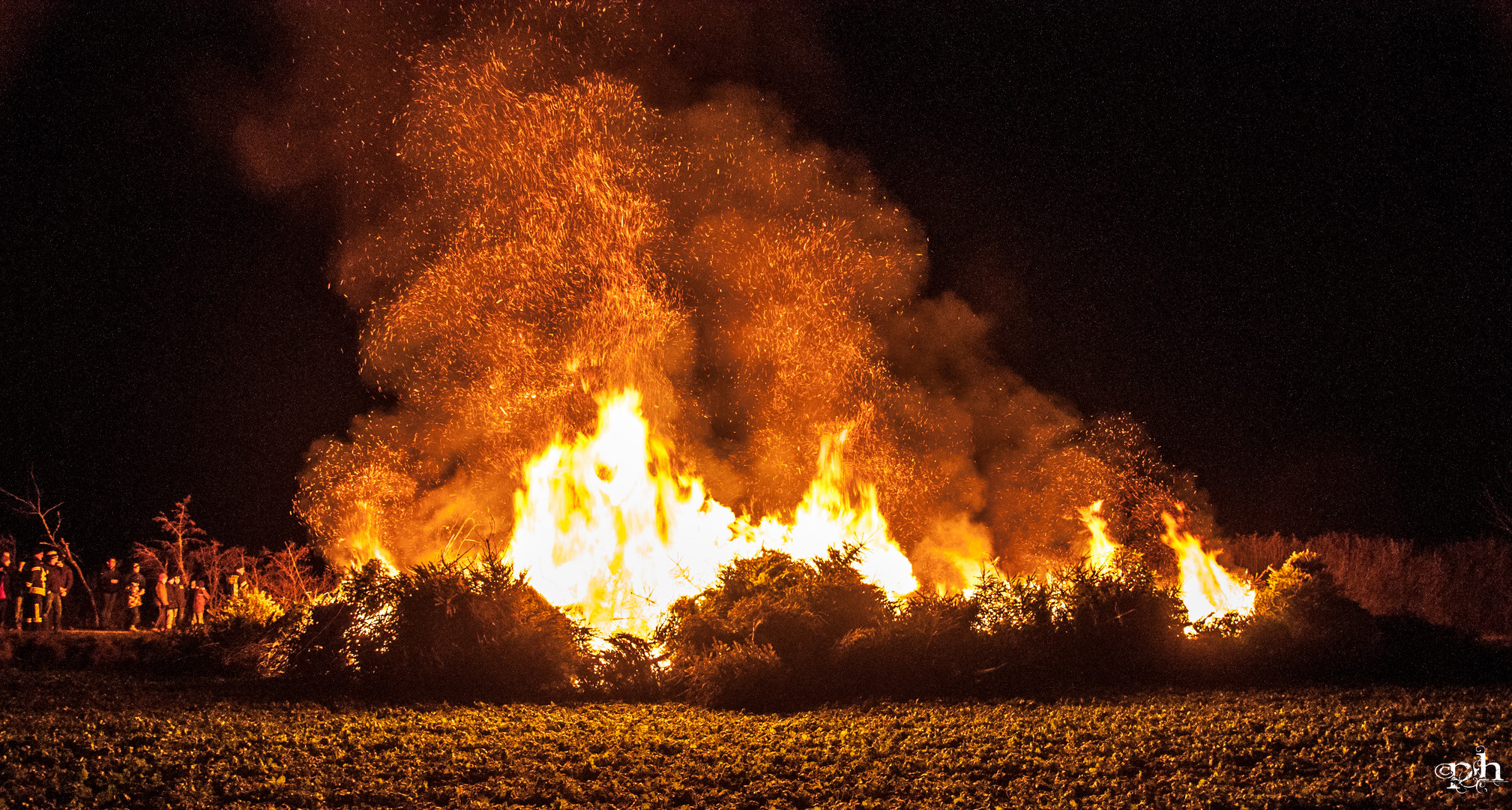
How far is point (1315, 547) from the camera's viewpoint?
21188mm

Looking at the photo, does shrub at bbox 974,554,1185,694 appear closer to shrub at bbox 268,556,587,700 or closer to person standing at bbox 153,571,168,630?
shrub at bbox 268,556,587,700

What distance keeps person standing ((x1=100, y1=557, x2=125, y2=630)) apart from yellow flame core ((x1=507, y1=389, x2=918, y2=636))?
33.9 feet

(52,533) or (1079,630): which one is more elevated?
(52,533)

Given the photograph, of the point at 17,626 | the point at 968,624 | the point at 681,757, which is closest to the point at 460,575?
the point at 681,757

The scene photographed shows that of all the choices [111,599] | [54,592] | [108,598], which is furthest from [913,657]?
[108,598]

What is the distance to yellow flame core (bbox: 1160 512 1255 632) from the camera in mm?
12305

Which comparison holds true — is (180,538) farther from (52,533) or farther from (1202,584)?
(1202,584)

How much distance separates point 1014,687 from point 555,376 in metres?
9.50

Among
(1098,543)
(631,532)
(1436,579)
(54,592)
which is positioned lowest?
(54,592)

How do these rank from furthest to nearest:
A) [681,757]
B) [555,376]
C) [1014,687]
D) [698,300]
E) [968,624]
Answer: [698,300], [555,376], [968,624], [1014,687], [681,757]

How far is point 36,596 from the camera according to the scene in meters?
17.5

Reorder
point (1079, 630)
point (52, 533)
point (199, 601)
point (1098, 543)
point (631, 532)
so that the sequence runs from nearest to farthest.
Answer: point (1079, 630), point (631, 532), point (1098, 543), point (199, 601), point (52, 533)

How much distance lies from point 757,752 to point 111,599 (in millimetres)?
16772

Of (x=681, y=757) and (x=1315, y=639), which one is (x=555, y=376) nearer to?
(x=681, y=757)
